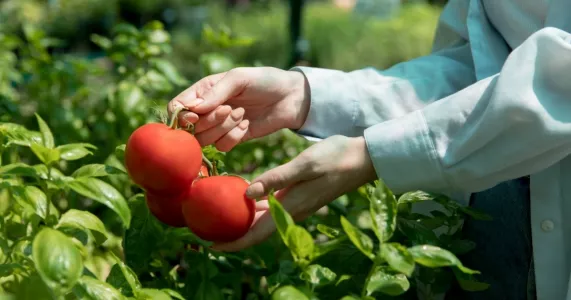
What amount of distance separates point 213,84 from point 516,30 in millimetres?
479

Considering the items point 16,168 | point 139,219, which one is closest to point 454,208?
point 139,219

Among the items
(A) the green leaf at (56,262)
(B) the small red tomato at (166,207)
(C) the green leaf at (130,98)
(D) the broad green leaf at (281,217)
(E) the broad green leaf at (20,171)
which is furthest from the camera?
(C) the green leaf at (130,98)

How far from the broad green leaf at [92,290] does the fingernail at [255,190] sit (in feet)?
0.82

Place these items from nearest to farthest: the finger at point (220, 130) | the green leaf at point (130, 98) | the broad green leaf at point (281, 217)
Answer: the broad green leaf at point (281, 217) < the finger at point (220, 130) < the green leaf at point (130, 98)

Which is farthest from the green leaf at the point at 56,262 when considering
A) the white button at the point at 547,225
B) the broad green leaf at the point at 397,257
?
the white button at the point at 547,225

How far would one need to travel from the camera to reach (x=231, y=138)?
1.25 metres

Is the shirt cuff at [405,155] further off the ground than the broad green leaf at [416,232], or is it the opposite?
the shirt cuff at [405,155]

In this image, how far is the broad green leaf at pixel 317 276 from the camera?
0.90 meters

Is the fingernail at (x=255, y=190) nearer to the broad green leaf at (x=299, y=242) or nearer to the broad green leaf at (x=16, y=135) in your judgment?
the broad green leaf at (x=299, y=242)

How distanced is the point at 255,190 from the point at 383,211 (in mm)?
208

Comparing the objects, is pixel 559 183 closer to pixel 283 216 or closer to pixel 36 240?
pixel 283 216

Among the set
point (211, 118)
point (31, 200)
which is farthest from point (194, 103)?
point (31, 200)

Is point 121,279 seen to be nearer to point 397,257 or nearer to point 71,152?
point 71,152

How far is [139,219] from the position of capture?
1.21 meters
